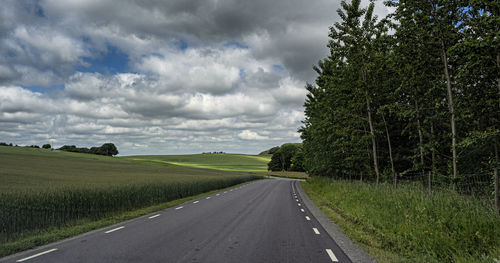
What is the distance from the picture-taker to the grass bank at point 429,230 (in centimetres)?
602

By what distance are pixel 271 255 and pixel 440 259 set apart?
137 inches

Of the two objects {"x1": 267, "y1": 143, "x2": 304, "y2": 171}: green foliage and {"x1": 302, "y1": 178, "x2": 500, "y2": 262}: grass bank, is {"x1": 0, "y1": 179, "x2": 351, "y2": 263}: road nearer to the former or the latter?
{"x1": 302, "y1": 178, "x2": 500, "y2": 262}: grass bank

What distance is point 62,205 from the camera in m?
11.0

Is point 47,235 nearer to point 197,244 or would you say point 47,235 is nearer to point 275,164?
point 197,244

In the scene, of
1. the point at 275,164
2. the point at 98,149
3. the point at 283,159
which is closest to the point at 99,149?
the point at 98,149

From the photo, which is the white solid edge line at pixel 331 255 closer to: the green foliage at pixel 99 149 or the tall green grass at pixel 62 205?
the tall green grass at pixel 62 205

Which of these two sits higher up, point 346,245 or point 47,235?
point 346,245

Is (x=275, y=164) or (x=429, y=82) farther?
(x=275, y=164)

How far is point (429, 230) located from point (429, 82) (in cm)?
954

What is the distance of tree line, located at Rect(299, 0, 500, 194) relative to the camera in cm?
937

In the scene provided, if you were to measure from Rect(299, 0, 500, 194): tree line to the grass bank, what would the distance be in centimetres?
130

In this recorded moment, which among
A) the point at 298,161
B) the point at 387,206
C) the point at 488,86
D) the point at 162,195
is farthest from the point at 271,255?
the point at 298,161

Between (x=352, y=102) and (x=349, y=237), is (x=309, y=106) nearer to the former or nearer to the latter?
(x=352, y=102)

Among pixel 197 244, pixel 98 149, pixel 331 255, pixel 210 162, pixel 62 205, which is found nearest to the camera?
pixel 331 255
